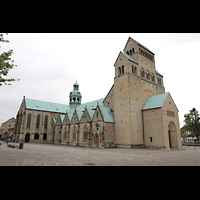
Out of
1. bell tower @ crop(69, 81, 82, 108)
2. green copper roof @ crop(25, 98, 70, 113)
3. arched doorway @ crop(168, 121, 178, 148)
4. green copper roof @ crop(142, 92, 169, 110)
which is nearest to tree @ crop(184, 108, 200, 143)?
arched doorway @ crop(168, 121, 178, 148)

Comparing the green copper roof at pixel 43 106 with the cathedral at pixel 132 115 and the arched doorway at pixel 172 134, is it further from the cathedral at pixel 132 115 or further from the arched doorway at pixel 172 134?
the arched doorway at pixel 172 134

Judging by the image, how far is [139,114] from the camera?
33594mm

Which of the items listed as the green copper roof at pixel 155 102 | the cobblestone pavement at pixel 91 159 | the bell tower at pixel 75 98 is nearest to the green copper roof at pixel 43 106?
the bell tower at pixel 75 98

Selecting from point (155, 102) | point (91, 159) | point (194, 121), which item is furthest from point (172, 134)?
point (91, 159)

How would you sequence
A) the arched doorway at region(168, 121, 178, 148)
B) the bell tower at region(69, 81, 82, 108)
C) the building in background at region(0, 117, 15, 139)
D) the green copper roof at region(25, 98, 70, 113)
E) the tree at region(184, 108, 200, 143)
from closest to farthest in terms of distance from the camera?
the arched doorway at region(168, 121, 178, 148), the tree at region(184, 108, 200, 143), the green copper roof at region(25, 98, 70, 113), the bell tower at region(69, 81, 82, 108), the building in background at region(0, 117, 15, 139)

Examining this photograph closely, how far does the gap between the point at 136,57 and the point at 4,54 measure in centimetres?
3050

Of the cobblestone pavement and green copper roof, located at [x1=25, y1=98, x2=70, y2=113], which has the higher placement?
green copper roof, located at [x1=25, y1=98, x2=70, y2=113]

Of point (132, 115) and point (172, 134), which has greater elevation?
point (132, 115)

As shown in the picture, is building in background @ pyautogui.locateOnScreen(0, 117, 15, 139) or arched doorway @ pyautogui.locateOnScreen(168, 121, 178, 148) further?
building in background @ pyautogui.locateOnScreen(0, 117, 15, 139)

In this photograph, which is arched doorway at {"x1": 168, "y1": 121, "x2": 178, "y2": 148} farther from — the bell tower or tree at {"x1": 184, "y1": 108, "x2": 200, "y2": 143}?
the bell tower

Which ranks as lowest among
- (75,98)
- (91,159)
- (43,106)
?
(91,159)

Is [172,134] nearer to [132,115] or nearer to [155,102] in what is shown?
[155,102]

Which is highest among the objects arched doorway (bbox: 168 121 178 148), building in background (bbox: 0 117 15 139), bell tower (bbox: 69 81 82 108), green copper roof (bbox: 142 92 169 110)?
bell tower (bbox: 69 81 82 108)
